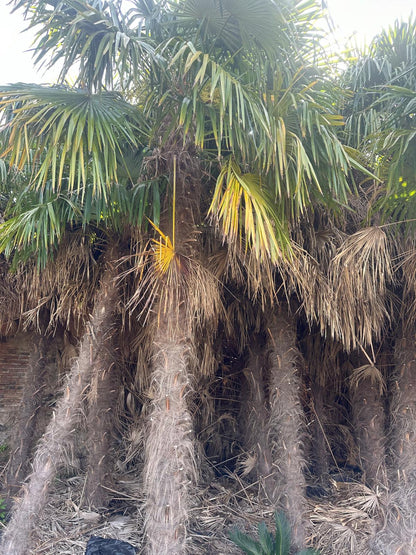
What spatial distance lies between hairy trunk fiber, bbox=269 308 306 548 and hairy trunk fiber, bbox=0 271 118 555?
5.92 ft

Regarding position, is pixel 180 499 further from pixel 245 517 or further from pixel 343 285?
pixel 343 285

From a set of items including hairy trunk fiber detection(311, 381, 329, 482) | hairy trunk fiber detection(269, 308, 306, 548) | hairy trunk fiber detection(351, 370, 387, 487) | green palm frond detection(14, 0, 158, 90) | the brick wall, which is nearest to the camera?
green palm frond detection(14, 0, 158, 90)

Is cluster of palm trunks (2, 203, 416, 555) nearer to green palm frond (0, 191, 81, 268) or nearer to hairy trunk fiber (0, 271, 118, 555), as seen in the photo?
hairy trunk fiber (0, 271, 118, 555)

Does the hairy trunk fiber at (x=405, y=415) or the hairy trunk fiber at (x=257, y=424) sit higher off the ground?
the hairy trunk fiber at (x=405, y=415)

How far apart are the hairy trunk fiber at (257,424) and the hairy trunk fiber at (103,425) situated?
162 centimetres

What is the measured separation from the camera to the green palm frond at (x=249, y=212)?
3.41m

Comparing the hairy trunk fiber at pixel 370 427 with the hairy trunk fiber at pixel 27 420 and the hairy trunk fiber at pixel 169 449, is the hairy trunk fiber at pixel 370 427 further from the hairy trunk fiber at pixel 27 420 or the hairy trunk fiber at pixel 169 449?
the hairy trunk fiber at pixel 27 420

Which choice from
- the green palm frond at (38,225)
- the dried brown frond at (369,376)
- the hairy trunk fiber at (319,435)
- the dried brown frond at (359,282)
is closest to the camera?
the green palm frond at (38,225)

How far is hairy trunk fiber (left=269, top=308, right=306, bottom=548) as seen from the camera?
13.9 ft

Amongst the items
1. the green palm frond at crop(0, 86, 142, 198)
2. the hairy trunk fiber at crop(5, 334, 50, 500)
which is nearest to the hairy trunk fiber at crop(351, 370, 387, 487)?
the green palm frond at crop(0, 86, 142, 198)

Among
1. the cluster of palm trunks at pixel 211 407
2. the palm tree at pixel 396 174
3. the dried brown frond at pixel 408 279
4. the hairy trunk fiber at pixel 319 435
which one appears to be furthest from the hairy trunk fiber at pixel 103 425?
the dried brown frond at pixel 408 279

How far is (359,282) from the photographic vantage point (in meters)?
4.14

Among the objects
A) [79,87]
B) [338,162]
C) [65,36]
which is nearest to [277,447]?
[338,162]

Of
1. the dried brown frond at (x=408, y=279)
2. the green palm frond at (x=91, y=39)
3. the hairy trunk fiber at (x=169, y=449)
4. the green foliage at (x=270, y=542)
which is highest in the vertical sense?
the green palm frond at (x=91, y=39)
